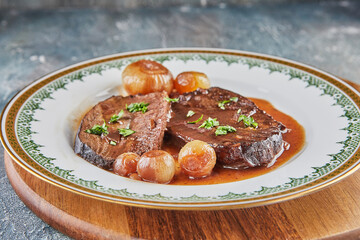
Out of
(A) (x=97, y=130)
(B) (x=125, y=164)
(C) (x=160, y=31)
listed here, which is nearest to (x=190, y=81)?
(A) (x=97, y=130)

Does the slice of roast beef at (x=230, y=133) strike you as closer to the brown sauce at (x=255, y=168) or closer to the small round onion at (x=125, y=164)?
the brown sauce at (x=255, y=168)

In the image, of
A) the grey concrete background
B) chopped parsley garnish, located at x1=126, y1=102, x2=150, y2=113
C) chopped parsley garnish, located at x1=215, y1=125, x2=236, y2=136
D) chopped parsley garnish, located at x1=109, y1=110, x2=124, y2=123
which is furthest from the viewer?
the grey concrete background

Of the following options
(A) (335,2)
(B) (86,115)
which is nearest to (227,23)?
(A) (335,2)

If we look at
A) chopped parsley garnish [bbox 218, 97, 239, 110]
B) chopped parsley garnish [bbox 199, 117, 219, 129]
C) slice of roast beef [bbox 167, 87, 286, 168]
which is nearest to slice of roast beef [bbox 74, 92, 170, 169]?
slice of roast beef [bbox 167, 87, 286, 168]

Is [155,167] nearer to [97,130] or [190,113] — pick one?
[97,130]

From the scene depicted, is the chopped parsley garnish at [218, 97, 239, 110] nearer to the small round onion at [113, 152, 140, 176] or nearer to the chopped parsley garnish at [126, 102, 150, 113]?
the chopped parsley garnish at [126, 102, 150, 113]

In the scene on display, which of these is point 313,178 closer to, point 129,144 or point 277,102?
point 129,144
